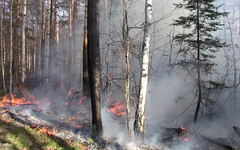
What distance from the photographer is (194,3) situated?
922cm

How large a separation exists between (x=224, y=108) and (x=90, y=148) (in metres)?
10.1

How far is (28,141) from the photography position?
16.3ft

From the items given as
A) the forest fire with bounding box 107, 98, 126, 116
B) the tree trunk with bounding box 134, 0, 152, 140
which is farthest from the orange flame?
the forest fire with bounding box 107, 98, 126, 116

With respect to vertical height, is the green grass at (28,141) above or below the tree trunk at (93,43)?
below

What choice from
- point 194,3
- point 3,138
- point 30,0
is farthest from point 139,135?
point 30,0

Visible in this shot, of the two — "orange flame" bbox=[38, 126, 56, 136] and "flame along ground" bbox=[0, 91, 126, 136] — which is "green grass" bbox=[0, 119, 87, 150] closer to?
"orange flame" bbox=[38, 126, 56, 136]

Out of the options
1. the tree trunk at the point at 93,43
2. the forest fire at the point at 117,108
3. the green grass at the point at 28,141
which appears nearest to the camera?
the green grass at the point at 28,141

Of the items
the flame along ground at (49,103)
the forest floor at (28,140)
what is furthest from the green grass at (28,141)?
the flame along ground at (49,103)

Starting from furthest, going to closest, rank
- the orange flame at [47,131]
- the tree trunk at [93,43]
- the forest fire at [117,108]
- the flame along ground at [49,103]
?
the forest fire at [117,108], the flame along ground at [49,103], the orange flame at [47,131], the tree trunk at [93,43]

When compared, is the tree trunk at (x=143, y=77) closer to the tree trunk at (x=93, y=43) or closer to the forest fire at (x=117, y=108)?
the tree trunk at (x=93, y=43)

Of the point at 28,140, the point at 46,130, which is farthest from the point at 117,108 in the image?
the point at 28,140

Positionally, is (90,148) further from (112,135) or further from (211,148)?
(211,148)

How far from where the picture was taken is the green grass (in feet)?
15.3

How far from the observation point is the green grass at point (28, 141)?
4656 millimetres
